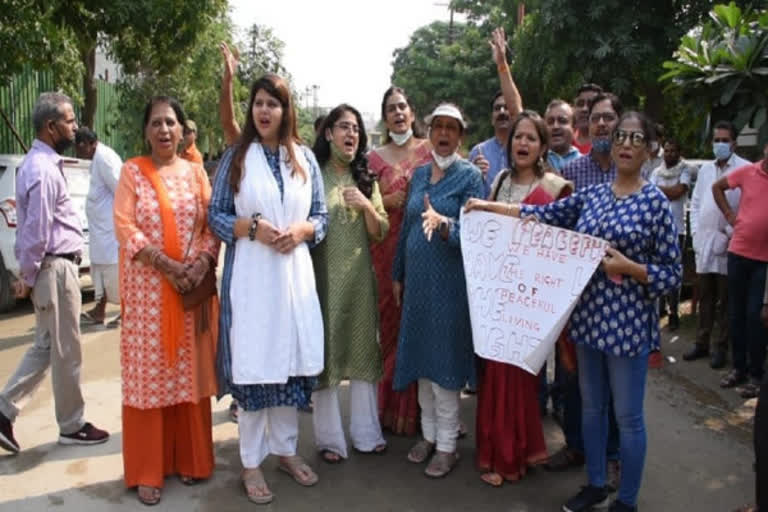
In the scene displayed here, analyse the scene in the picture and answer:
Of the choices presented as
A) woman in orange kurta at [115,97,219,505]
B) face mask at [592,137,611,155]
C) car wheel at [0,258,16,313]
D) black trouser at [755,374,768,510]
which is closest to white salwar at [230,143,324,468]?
woman in orange kurta at [115,97,219,505]

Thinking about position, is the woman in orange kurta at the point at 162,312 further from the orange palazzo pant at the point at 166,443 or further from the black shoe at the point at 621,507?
the black shoe at the point at 621,507

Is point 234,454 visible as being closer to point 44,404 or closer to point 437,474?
point 437,474

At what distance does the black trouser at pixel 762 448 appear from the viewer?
9.63 ft

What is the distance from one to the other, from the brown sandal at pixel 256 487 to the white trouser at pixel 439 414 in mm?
991

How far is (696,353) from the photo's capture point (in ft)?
20.2

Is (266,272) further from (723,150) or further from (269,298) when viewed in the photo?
(723,150)

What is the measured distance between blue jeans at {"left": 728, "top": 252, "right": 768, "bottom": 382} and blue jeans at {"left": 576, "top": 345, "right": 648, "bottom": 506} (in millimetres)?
2479

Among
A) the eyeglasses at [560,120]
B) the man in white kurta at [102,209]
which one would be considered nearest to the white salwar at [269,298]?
the eyeglasses at [560,120]

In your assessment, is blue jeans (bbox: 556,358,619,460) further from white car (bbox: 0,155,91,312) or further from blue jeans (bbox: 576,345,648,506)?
white car (bbox: 0,155,91,312)

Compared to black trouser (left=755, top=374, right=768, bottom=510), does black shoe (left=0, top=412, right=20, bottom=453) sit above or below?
below

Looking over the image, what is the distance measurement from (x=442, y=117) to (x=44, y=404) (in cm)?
351

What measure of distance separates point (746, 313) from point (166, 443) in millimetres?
4385

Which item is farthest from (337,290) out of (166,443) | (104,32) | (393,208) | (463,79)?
(463,79)

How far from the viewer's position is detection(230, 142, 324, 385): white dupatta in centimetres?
345
